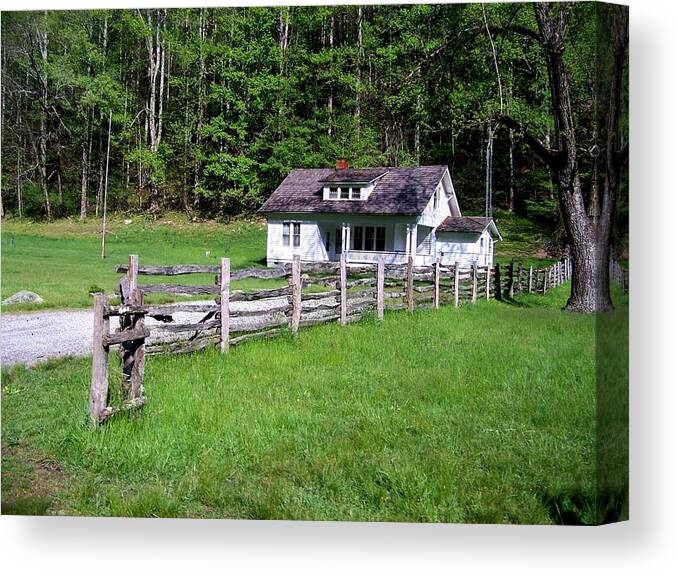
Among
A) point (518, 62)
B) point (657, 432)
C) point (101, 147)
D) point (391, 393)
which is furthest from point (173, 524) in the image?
point (518, 62)

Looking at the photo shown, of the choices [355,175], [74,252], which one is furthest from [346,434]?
[74,252]

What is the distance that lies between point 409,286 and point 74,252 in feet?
8.50

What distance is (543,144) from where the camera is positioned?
5.13 meters

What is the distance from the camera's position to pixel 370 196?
532cm

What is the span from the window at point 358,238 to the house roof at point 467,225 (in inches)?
22.8

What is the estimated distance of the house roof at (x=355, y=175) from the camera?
534 cm

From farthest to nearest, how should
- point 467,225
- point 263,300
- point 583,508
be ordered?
point 263,300, point 467,225, point 583,508

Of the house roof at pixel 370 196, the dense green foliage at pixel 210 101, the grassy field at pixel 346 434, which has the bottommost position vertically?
the grassy field at pixel 346 434

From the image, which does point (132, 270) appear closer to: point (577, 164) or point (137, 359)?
point (137, 359)

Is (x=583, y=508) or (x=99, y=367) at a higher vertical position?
(x=99, y=367)

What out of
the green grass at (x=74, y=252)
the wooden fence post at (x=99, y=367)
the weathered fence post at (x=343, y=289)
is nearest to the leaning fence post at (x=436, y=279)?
the weathered fence post at (x=343, y=289)

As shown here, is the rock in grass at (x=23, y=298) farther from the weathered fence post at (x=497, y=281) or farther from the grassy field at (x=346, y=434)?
the weathered fence post at (x=497, y=281)

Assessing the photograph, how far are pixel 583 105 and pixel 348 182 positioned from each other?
1.71 meters

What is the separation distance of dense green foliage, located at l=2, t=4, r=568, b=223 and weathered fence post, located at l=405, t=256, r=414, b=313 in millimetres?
794
